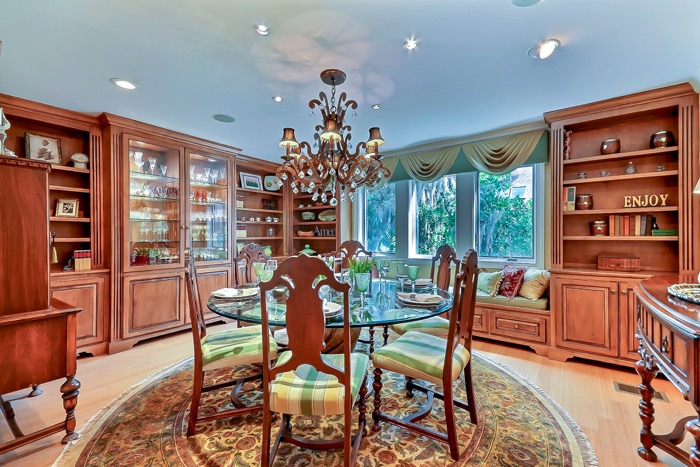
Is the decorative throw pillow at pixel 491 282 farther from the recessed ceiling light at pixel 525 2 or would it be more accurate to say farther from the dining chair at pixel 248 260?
the recessed ceiling light at pixel 525 2

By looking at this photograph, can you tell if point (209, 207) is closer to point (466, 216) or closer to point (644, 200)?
point (466, 216)

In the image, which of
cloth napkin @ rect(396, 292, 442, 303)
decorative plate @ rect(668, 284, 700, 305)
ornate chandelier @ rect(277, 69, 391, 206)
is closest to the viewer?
decorative plate @ rect(668, 284, 700, 305)

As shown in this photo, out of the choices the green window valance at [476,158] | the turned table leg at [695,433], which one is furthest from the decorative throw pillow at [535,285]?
the turned table leg at [695,433]

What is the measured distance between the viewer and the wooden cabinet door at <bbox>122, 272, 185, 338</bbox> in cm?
336

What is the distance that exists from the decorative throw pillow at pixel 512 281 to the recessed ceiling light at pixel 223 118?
3496 mm

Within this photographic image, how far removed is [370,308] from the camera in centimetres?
202

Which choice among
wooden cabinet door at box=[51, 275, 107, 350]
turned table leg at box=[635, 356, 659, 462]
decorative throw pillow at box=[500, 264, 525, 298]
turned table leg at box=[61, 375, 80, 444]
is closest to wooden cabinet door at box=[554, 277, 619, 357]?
decorative throw pillow at box=[500, 264, 525, 298]

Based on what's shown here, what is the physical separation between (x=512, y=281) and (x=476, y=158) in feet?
5.03

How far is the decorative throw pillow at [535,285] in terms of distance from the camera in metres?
3.30

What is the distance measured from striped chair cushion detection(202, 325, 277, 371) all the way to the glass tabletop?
0.75 feet

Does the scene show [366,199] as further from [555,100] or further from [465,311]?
[465,311]

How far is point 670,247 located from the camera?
2.93 metres

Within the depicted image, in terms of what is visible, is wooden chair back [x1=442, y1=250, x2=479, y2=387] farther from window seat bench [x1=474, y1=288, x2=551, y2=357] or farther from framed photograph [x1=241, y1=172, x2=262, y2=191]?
framed photograph [x1=241, y1=172, x2=262, y2=191]

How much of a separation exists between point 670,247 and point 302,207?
15.4 ft
